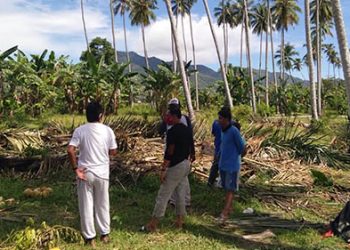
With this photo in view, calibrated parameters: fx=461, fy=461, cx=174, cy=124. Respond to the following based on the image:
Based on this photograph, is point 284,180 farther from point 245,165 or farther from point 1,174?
point 1,174

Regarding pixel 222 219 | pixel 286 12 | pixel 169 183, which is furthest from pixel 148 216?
pixel 286 12

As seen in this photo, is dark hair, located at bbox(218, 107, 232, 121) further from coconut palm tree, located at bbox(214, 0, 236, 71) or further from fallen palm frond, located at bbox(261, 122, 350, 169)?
coconut palm tree, located at bbox(214, 0, 236, 71)

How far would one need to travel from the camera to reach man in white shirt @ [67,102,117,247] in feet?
18.1

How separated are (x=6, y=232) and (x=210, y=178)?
4123mm

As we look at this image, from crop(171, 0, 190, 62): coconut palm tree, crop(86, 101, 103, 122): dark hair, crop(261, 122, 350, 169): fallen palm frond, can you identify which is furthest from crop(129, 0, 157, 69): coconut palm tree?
crop(86, 101, 103, 122): dark hair

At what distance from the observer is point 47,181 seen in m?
9.73

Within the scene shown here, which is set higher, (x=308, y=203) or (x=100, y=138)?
(x=100, y=138)

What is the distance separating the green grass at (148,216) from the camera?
237 inches

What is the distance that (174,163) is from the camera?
244 inches

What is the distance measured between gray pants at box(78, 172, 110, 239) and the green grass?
27 cm

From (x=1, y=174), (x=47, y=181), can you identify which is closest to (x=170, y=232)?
(x=47, y=181)

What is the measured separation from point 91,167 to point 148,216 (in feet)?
7.15

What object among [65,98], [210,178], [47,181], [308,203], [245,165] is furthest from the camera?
[65,98]

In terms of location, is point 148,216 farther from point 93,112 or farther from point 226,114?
point 93,112
